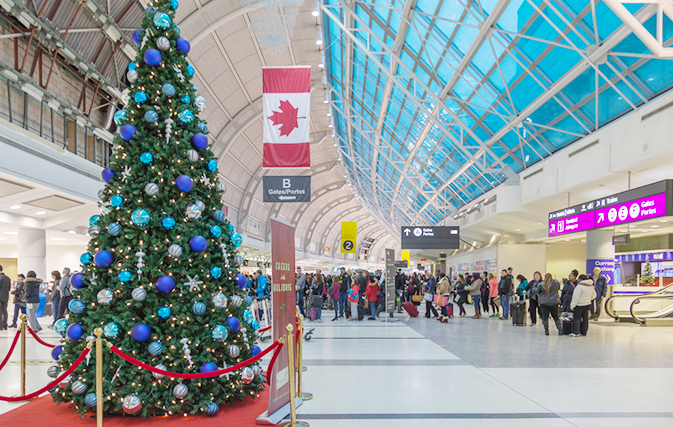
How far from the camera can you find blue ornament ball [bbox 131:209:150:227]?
4.62 meters

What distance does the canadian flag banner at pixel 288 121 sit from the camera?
10.0m

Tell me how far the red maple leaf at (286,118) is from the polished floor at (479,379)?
4452 millimetres

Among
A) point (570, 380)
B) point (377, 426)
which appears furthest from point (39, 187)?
point (570, 380)

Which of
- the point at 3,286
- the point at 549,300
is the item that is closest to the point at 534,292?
the point at 549,300

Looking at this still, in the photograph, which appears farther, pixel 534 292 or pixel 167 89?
pixel 534 292

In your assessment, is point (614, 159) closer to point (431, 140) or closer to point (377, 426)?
point (377, 426)

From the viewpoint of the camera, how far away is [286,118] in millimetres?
10125

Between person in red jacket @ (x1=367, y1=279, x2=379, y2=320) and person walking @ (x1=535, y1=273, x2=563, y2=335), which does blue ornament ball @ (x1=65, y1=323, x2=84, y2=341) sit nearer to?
person walking @ (x1=535, y1=273, x2=563, y2=335)

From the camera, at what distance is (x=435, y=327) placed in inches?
527

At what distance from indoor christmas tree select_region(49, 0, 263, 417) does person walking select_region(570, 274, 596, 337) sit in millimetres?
8814

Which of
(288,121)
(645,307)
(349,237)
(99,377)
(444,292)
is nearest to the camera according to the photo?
(99,377)

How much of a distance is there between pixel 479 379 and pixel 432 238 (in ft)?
53.2

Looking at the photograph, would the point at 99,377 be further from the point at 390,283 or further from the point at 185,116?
the point at 390,283

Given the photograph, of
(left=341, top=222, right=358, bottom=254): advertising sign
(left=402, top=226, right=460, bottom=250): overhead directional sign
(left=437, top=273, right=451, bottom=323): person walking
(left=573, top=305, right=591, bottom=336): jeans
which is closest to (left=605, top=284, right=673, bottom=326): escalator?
(left=573, top=305, right=591, bottom=336): jeans
